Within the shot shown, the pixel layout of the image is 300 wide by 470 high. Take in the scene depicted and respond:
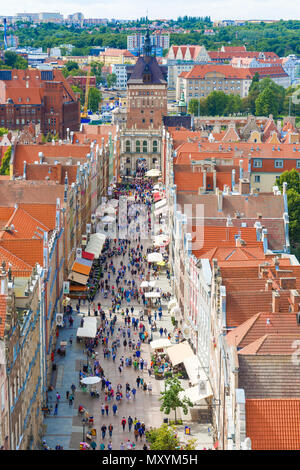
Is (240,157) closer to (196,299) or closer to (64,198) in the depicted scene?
(64,198)

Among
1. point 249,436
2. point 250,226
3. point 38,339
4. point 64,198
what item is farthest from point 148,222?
point 249,436

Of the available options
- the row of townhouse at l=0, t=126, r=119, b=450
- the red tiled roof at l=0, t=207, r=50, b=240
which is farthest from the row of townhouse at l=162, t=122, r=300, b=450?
the red tiled roof at l=0, t=207, r=50, b=240

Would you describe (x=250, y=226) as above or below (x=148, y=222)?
above

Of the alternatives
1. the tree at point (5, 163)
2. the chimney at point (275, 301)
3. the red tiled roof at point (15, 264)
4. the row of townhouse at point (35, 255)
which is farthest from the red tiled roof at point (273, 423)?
the tree at point (5, 163)

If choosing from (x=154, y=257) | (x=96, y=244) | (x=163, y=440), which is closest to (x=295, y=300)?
(x=163, y=440)

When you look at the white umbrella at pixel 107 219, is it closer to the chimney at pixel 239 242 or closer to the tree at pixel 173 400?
the chimney at pixel 239 242

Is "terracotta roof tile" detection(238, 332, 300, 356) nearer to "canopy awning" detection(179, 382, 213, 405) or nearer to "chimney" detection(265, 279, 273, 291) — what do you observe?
"chimney" detection(265, 279, 273, 291)
